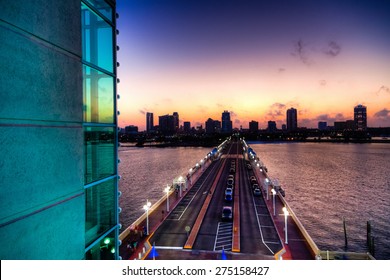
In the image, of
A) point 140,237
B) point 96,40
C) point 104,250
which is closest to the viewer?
point 96,40

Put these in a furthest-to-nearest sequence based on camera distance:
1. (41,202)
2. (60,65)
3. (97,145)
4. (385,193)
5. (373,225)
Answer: (385,193) < (373,225) < (97,145) < (60,65) < (41,202)

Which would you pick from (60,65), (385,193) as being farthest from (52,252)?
(385,193)

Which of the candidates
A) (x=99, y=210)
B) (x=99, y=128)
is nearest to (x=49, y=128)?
(x=99, y=128)

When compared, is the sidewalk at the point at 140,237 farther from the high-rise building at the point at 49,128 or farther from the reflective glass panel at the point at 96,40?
the reflective glass panel at the point at 96,40

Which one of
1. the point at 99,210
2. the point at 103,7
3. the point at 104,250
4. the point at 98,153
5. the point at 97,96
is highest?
the point at 103,7

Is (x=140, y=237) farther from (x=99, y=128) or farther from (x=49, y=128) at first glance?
(x=49, y=128)

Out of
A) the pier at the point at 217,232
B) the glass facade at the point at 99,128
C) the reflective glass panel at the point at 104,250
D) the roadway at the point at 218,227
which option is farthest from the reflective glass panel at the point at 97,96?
the roadway at the point at 218,227
